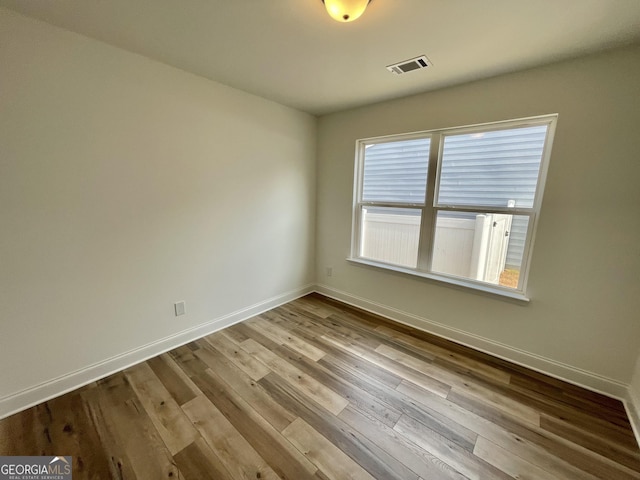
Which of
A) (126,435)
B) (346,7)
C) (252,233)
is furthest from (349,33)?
(126,435)

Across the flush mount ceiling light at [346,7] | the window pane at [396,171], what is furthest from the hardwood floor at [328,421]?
the flush mount ceiling light at [346,7]

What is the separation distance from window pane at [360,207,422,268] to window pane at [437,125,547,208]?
16.0 inches

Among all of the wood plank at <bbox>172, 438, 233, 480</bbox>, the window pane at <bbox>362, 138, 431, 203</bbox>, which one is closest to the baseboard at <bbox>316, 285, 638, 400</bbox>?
the window pane at <bbox>362, 138, 431, 203</bbox>

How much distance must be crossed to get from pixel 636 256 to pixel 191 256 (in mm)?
3360

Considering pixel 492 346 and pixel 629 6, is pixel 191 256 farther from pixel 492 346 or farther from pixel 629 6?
pixel 629 6

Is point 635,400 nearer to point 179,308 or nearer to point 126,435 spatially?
point 126,435

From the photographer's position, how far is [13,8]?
1391 millimetres

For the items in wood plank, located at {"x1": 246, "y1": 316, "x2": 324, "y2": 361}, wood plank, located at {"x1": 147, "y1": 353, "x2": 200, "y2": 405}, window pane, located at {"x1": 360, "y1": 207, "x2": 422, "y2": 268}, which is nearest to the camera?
wood plank, located at {"x1": 147, "y1": 353, "x2": 200, "y2": 405}

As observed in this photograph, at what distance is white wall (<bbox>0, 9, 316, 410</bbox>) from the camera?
152 centimetres

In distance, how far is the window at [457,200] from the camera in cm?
207

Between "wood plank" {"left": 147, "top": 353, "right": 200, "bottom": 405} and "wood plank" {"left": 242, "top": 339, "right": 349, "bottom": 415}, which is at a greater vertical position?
"wood plank" {"left": 242, "top": 339, "right": 349, "bottom": 415}

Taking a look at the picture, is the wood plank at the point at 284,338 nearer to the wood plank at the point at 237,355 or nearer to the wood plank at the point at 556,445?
the wood plank at the point at 237,355

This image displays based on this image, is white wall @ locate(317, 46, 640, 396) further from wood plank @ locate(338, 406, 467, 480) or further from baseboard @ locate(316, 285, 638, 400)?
wood plank @ locate(338, 406, 467, 480)

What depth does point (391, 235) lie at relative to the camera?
295 centimetres
